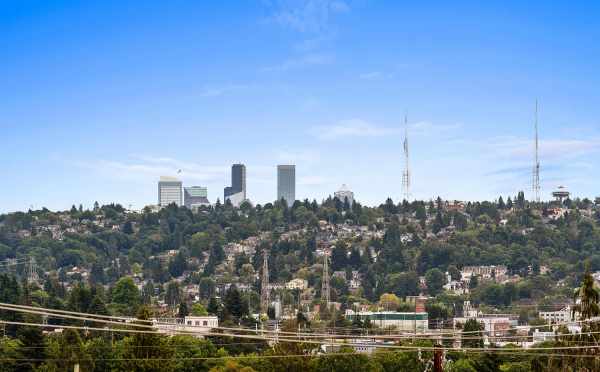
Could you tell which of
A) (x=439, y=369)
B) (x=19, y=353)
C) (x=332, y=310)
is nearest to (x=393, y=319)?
(x=332, y=310)

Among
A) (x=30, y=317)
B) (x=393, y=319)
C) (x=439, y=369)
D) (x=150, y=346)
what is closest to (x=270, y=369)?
(x=150, y=346)

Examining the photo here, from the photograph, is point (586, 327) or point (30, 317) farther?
point (30, 317)

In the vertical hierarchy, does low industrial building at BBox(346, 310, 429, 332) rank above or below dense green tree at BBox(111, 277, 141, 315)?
below

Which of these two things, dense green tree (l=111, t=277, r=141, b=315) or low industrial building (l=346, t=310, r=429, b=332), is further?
low industrial building (l=346, t=310, r=429, b=332)

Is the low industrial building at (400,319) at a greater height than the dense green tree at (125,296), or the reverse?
the dense green tree at (125,296)

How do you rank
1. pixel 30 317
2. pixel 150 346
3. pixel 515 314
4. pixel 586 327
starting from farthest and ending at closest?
pixel 515 314 → pixel 30 317 → pixel 150 346 → pixel 586 327

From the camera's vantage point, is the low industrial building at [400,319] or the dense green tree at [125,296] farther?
the low industrial building at [400,319]

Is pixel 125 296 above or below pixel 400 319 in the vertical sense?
above

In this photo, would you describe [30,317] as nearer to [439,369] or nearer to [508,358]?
[508,358]

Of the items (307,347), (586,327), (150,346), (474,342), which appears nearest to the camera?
(586,327)

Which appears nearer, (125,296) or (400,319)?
(125,296)
